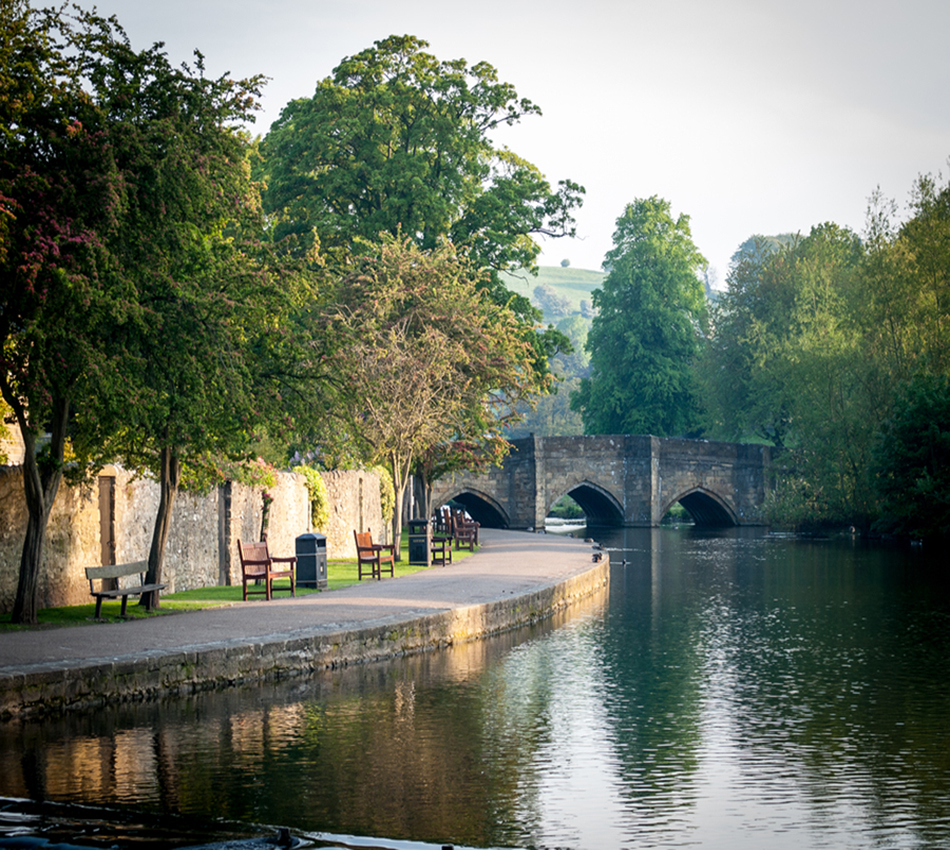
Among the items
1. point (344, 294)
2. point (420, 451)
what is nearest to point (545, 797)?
point (420, 451)

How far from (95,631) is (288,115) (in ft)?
101

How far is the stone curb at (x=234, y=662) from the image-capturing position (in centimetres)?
1059

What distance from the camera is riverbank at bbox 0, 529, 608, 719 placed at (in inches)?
429

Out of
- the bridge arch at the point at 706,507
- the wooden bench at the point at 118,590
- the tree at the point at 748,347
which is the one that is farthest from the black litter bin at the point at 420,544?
the tree at the point at 748,347

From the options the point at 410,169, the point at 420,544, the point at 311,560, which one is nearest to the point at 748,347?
the point at 410,169

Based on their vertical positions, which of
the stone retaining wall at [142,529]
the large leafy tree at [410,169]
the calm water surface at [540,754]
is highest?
the large leafy tree at [410,169]

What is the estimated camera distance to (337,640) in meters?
13.7

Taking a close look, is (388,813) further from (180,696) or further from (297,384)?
(297,384)

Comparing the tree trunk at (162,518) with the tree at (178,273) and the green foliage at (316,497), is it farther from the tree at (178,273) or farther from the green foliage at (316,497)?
the green foliage at (316,497)

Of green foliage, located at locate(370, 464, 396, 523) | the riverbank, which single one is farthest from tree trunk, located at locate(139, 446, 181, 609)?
green foliage, located at locate(370, 464, 396, 523)

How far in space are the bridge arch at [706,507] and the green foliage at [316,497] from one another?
32.4 m

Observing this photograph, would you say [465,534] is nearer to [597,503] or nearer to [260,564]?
[260,564]

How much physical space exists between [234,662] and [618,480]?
4350 cm

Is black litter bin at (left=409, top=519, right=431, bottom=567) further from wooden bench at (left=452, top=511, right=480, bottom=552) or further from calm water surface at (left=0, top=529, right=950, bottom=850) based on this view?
calm water surface at (left=0, top=529, right=950, bottom=850)
